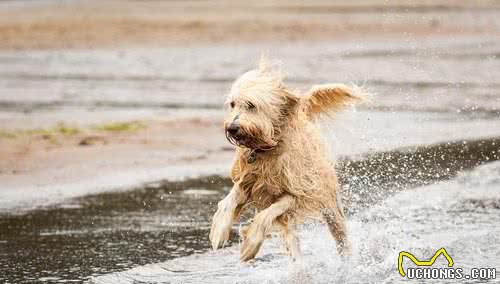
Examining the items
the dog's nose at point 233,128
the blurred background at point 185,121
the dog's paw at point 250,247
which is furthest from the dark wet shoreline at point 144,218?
the dog's nose at point 233,128

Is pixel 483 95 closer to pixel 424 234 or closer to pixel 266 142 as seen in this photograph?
pixel 424 234

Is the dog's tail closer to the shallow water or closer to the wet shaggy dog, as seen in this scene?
the wet shaggy dog

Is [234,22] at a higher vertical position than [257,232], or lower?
higher

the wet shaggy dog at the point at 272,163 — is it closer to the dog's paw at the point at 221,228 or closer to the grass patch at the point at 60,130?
the dog's paw at the point at 221,228

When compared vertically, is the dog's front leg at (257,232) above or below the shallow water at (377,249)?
above

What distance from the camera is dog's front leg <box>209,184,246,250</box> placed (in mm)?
6852

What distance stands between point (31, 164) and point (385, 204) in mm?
4551

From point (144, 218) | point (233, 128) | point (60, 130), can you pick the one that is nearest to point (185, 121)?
point (60, 130)

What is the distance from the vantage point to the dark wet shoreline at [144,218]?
793cm

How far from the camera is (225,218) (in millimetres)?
6898

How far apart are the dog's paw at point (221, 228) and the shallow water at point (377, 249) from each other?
1.90 ft

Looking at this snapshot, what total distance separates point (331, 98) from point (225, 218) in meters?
1.31

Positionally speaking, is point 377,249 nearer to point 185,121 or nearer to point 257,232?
point 257,232

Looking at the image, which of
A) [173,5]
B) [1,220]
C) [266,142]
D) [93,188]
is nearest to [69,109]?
[93,188]
